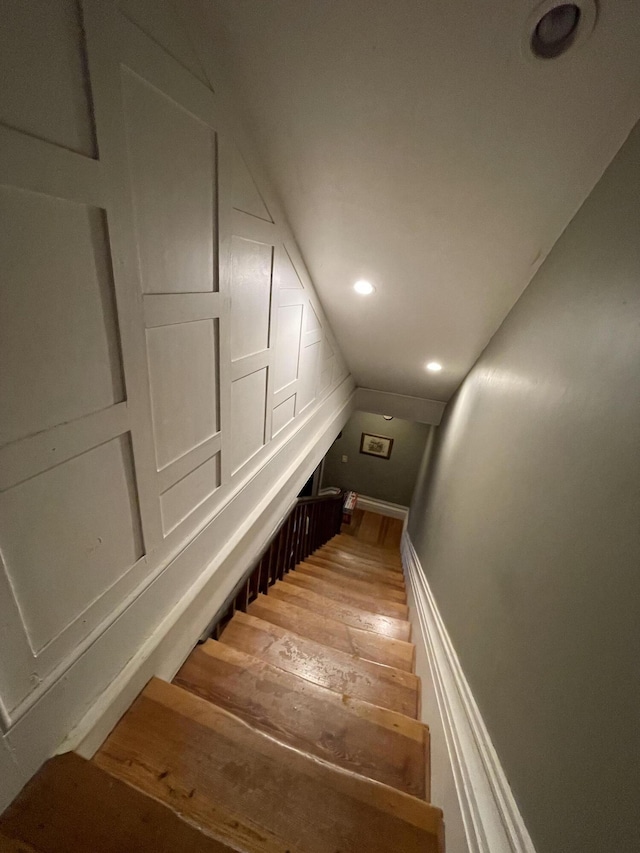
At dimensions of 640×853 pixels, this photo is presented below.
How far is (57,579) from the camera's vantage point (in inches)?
30.7

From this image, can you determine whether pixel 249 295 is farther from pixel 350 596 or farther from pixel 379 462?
pixel 379 462

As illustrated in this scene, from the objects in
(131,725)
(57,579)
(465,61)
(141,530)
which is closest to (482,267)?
(465,61)

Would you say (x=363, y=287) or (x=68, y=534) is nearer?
(x=68, y=534)

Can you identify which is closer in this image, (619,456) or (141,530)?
(619,456)

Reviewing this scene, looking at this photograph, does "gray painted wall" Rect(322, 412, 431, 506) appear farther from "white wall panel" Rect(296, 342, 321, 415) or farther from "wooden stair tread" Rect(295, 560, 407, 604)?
"white wall panel" Rect(296, 342, 321, 415)

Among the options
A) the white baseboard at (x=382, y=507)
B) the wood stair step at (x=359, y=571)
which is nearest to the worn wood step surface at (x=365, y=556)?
Answer: the wood stair step at (x=359, y=571)

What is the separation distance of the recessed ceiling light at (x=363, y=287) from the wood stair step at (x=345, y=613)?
218 centimetres

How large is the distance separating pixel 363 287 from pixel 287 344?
24.7 inches

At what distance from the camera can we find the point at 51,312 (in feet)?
2.10

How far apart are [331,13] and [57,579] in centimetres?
163

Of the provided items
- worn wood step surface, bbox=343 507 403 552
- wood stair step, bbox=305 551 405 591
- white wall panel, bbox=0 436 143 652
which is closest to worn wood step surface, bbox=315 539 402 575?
wood stair step, bbox=305 551 405 591

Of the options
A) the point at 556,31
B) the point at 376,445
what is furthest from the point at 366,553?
the point at 556,31

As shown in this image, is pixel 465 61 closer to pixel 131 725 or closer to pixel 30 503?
pixel 30 503

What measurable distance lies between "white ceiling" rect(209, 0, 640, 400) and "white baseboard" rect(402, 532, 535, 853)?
182 centimetres
